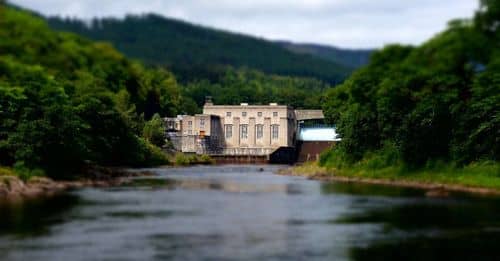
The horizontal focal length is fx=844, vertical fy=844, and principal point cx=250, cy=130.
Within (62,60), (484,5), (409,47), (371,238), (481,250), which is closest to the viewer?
(62,60)

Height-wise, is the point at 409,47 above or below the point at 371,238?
above

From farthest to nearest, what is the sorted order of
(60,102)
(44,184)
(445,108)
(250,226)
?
(60,102)
(445,108)
(44,184)
(250,226)

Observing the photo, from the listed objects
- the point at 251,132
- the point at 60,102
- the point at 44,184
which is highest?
the point at 60,102

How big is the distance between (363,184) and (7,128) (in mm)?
31513

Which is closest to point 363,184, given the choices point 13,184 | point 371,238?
point 13,184

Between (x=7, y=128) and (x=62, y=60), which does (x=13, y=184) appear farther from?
(x=62, y=60)

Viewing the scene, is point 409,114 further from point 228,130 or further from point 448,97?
point 228,130

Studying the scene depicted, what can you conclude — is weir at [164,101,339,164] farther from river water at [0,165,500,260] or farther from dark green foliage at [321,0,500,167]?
river water at [0,165,500,260]

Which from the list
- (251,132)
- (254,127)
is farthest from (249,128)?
(254,127)

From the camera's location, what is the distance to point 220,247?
123 feet

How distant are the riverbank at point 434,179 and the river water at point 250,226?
4683mm

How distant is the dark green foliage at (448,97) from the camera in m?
70.1

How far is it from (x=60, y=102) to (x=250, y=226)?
123ft

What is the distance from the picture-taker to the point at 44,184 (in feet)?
220
